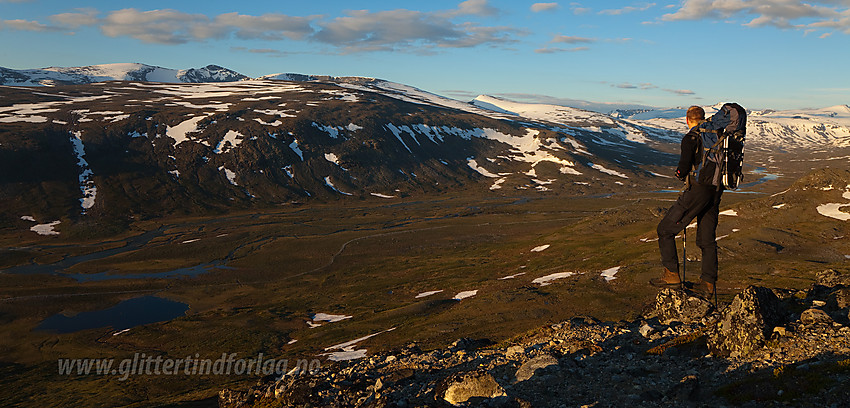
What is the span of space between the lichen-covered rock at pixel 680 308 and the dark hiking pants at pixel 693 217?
5.31 metres

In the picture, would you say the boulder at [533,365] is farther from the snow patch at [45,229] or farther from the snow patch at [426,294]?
the snow patch at [45,229]

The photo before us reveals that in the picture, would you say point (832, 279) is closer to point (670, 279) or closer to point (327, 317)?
point (670, 279)

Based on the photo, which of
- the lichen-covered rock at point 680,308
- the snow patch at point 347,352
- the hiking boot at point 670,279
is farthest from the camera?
the snow patch at point 347,352

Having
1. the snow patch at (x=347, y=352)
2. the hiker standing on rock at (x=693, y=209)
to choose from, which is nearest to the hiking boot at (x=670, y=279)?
the hiker standing on rock at (x=693, y=209)

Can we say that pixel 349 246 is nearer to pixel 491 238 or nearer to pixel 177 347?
pixel 491 238

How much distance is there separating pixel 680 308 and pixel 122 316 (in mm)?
104066

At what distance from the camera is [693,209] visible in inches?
576

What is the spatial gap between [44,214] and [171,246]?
65.7 metres

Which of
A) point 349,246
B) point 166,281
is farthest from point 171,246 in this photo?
point 349,246

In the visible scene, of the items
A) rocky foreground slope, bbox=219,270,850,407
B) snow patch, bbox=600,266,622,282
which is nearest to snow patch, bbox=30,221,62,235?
snow patch, bbox=600,266,622,282

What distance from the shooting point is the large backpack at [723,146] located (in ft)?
44.9

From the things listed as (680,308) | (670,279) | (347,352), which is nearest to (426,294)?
(347,352)

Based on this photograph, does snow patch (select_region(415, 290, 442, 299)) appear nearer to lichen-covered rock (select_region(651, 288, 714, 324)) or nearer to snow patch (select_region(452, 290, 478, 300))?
snow patch (select_region(452, 290, 478, 300))

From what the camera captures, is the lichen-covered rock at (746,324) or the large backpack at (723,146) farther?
the lichen-covered rock at (746,324)
